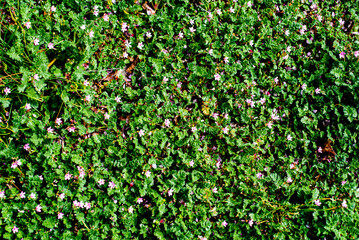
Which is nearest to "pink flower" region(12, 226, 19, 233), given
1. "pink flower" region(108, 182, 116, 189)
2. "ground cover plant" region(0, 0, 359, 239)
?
"ground cover plant" region(0, 0, 359, 239)

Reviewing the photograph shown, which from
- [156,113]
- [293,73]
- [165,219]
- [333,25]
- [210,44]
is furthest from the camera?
[333,25]

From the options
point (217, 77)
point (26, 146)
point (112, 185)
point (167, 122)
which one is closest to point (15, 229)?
point (26, 146)

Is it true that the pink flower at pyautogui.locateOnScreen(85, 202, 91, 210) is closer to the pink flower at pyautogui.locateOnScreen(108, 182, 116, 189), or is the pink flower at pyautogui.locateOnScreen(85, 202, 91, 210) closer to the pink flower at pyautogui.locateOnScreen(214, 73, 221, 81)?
the pink flower at pyautogui.locateOnScreen(108, 182, 116, 189)

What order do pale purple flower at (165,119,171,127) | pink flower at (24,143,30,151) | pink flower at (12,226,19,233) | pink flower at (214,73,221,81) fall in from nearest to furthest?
pink flower at (12,226,19,233) → pink flower at (24,143,30,151) → pale purple flower at (165,119,171,127) → pink flower at (214,73,221,81)

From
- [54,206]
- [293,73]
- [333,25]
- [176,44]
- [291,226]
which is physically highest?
[333,25]

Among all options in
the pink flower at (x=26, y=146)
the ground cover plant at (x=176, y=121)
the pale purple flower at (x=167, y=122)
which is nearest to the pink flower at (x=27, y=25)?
the ground cover plant at (x=176, y=121)

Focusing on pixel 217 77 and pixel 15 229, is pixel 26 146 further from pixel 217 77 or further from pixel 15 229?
pixel 217 77

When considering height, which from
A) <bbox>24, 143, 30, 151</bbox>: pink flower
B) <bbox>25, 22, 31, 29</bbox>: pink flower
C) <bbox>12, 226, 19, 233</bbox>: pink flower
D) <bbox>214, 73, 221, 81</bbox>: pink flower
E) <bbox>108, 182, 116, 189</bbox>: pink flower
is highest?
<bbox>25, 22, 31, 29</bbox>: pink flower

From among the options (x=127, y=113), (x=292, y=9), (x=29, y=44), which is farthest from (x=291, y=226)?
(x=29, y=44)

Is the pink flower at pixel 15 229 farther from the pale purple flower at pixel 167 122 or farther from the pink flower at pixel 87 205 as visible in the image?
the pale purple flower at pixel 167 122

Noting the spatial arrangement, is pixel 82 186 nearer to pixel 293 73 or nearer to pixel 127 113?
pixel 127 113
